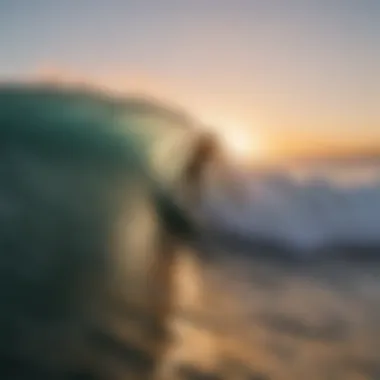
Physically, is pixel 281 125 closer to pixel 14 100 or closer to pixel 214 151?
pixel 214 151

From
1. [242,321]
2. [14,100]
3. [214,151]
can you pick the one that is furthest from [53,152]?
[242,321]

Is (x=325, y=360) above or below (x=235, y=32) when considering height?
below

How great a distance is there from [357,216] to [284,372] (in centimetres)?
24

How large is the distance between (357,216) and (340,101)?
0.50 feet

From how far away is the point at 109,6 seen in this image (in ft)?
3.07

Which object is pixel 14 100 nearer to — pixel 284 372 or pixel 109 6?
pixel 109 6

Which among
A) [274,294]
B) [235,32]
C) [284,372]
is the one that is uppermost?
[235,32]

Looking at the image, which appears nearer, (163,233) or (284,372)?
(284,372)

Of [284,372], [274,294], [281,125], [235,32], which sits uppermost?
[235,32]

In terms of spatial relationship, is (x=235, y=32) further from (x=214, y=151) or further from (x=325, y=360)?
(x=325, y=360)

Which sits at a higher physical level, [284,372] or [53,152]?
[53,152]

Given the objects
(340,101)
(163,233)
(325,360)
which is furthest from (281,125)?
(325,360)

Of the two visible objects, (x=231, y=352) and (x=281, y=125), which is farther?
(x=281, y=125)

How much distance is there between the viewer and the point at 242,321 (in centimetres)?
83
